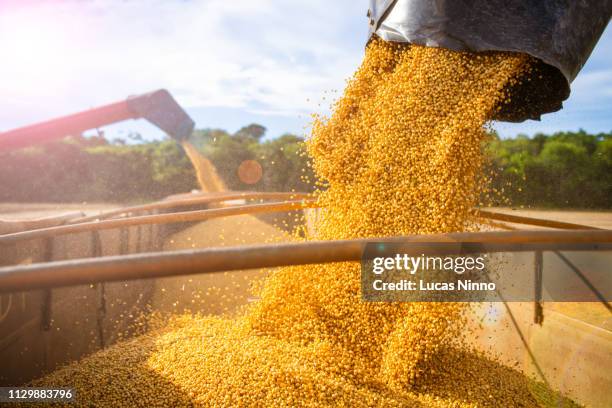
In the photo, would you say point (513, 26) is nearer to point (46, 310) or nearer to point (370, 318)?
point (370, 318)

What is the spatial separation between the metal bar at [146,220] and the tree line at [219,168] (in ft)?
22.3

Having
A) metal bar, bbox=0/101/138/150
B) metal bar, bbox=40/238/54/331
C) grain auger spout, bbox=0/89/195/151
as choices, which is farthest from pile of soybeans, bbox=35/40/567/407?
metal bar, bbox=0/101/138/150

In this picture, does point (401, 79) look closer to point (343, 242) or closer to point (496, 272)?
point (496, 272)

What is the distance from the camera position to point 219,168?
50.8 feet

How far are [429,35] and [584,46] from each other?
0.74 metres

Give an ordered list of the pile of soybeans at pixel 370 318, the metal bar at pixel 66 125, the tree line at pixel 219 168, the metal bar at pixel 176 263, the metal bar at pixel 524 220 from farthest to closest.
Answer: the tree line at pixel 219 168
the metal bar at pixel 66 125
the metal bar at pixel 524 220
the pile of soybeans at pixel 370 318
the metal bar at pixel 176 263

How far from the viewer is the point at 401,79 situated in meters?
2.29

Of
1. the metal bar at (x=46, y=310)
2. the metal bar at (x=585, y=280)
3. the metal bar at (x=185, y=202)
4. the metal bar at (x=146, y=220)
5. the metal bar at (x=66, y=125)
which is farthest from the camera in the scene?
the metal bar at (x=66, y=125)

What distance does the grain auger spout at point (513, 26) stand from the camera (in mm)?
1876

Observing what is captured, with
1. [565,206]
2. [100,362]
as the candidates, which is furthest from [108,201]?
[100,362]

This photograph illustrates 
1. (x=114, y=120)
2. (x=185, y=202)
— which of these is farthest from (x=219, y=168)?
(x=185, y=202)

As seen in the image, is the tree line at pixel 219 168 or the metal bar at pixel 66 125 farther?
the tree line at pixel 219 168

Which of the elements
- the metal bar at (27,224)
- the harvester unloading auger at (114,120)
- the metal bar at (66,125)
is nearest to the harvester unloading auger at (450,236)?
the metal bar at (27,224)

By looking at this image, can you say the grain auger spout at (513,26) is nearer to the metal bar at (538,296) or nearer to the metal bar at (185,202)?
the metal bar at (538,296)
